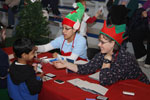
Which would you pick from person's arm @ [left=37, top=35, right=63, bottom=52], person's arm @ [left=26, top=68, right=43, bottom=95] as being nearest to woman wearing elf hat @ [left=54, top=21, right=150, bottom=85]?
person's arm @ [left=26, top=68, right=43, bottom=95]

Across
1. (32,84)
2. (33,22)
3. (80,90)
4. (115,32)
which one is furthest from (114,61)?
(33,22)

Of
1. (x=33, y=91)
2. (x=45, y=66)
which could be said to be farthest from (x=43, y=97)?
(x=45, y=66)

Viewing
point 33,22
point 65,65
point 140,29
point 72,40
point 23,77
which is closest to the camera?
point 23,77

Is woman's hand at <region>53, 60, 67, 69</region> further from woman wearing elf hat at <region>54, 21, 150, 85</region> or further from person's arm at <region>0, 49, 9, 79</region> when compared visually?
person's arm at <region>0, 49, 9, 79</region>

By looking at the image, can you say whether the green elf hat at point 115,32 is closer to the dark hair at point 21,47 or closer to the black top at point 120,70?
the black top at point 120,70

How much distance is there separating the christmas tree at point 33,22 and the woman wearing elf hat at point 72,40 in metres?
1.86

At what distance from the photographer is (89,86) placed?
1815 millimetres

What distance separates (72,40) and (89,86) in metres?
1.17

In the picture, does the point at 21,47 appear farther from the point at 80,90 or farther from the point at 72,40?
the point at 72,40

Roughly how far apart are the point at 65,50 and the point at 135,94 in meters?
1.44

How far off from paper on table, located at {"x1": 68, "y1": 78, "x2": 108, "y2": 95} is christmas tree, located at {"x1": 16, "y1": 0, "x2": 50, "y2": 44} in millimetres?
2965

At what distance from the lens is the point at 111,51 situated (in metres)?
2.09

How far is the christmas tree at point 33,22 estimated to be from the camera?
Answer: 4.59 m

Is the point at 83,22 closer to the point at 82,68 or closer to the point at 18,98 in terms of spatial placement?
the point at 82,68
